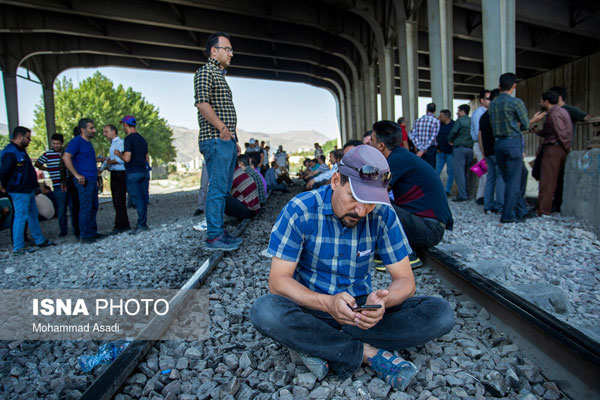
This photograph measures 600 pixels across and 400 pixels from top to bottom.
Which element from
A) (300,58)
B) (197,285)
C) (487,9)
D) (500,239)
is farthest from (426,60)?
(197,285)

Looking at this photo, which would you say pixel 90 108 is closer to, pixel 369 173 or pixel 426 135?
pixel 426 135

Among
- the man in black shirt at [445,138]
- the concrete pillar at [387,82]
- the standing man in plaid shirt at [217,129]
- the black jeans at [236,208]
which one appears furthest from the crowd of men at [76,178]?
the concrete pillar at [387,82]

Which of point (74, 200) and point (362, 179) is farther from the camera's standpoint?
point (74, 200)

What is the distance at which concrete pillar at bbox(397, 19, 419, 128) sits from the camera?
1443 centimetres

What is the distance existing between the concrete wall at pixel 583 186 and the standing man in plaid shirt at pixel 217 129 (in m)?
5.05

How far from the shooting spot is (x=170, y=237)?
5.66 meters

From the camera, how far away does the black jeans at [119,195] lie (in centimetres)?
650

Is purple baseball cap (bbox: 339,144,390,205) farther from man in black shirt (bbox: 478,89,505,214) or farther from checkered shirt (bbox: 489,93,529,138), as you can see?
man in black shirt (bbox: 478,89,505,214)

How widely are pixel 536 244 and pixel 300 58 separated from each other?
21.4m

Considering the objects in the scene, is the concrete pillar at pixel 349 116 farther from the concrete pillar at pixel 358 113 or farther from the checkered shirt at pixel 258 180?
the checkered shirt at pixel 258 180

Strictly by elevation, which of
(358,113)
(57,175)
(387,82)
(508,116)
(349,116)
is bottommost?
(57,175)

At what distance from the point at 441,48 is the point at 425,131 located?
17.1 ft

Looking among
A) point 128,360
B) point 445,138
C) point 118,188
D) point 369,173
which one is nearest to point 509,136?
point 445,138

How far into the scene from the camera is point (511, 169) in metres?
5.56
